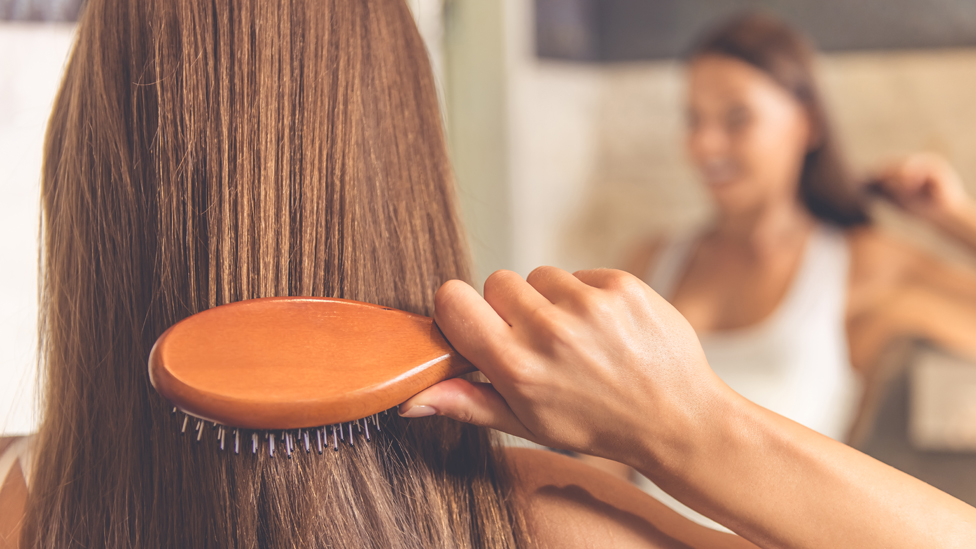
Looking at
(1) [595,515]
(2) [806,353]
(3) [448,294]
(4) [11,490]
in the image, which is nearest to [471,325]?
(3) [448,294]

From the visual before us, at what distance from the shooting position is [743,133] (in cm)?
99

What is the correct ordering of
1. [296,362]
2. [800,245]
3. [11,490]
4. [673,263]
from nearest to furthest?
[296,362]
[11,490]
[800,245]
[673,263]

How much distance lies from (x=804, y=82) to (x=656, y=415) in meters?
0.98

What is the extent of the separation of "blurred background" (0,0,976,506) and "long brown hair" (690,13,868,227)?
4cm

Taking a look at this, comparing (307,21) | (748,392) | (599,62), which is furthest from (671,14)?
(307,21)

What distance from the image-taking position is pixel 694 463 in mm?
222

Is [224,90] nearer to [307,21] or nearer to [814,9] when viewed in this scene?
[307,21]

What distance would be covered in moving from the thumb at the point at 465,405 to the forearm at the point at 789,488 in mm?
57

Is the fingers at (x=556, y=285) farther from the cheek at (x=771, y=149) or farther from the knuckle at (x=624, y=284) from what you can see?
the cheek at (x=771, y=149)

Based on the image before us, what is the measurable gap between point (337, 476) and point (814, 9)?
3.82 feet

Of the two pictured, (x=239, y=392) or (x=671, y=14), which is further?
(x=671, y=14)

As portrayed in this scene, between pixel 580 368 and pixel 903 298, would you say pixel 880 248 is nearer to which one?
pixel 903 298

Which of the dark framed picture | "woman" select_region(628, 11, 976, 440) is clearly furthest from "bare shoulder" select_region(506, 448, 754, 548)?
the dark framed picture

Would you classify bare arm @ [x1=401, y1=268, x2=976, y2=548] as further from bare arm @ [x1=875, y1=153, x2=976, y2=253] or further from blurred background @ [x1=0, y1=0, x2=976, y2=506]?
bare arm @ [x1=875, y1=153, x2=976, y2=253]
